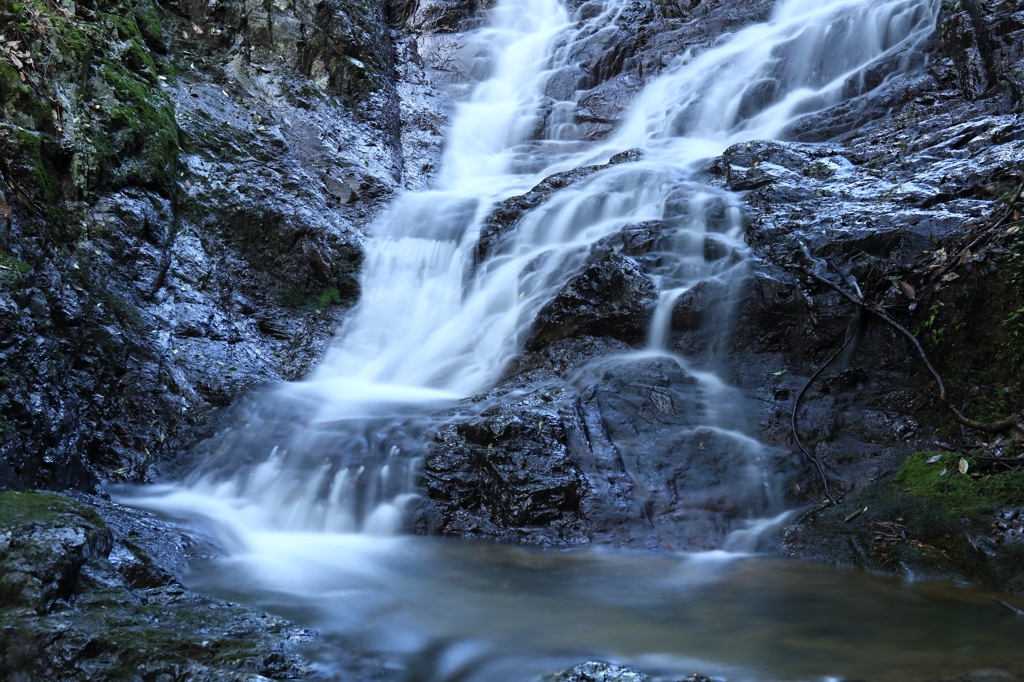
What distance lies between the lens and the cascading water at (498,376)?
350cm

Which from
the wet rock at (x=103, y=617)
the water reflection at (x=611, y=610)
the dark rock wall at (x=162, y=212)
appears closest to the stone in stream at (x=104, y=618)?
the wet rock at (x=103, y=617)

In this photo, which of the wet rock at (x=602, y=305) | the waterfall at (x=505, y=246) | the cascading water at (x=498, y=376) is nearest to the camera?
the cascading water at (x=498, y=376)

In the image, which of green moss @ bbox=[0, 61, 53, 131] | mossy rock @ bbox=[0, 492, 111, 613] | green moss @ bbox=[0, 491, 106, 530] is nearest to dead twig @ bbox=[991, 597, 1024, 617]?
mossy rock @ bbox=[0, 492, 111, 613]

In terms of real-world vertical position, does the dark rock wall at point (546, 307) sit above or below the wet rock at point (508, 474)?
above

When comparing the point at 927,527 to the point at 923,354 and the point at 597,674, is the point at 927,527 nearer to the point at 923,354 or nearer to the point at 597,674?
the point at 923,354

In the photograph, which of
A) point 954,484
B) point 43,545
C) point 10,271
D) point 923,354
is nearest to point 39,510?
point 43,545

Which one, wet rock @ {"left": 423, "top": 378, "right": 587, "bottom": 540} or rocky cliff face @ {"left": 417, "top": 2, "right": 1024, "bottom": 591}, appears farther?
wet rock @ {"left": 423, "top": 378, "right": 587, "bottom": 540}

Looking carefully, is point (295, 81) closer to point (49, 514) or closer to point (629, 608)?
point (49, 514)

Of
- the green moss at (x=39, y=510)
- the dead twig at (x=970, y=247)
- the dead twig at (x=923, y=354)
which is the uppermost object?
the dead twig at (x=970, y=247)

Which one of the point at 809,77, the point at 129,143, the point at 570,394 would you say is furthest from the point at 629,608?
the point at 809,77

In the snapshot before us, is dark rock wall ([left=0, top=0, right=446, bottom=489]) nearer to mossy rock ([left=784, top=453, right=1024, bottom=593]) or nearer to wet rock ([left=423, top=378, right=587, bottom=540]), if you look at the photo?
wet rock ([left=423, top=378, right=587, bottom=540])

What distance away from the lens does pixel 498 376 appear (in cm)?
685

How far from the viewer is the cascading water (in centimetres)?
350

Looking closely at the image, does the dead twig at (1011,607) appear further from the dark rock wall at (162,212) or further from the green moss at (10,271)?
the green moss at (10,271)
